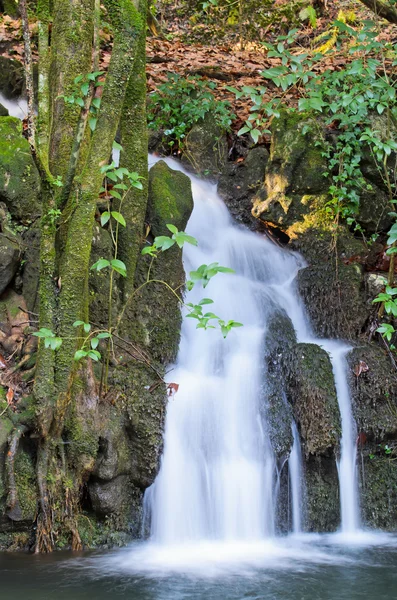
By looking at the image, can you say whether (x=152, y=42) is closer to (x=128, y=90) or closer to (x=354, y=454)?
(x=128, y=90)

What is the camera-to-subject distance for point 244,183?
8484 millimetres

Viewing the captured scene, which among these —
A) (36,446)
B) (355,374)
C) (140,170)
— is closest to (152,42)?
(140,170)

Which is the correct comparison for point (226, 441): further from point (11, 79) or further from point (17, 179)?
point (11, 79)

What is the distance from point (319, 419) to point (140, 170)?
9.98 ft

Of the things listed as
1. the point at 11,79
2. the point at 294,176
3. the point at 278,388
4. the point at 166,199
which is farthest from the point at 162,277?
the point at 11,79

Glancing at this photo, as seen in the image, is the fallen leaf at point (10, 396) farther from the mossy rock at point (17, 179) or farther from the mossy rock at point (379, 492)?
the mossy rock at point (379, 492)

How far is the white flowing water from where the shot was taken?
5324 millimetres

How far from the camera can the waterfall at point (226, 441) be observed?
4.98 meters

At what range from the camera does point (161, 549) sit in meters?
4.64

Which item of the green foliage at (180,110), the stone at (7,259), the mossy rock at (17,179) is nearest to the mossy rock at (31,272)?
the stone at (7,259)

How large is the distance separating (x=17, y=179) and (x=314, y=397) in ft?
11.5

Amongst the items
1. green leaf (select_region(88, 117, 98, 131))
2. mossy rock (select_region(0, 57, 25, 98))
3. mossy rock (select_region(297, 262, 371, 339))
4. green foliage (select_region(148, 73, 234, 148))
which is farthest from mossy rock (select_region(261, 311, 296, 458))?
mossy rock (select_region(0, 57, 25, 98))

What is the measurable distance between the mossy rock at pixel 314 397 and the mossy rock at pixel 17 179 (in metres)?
2.92

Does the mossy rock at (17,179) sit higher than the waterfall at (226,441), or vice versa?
the mossy rock at (17,179)
